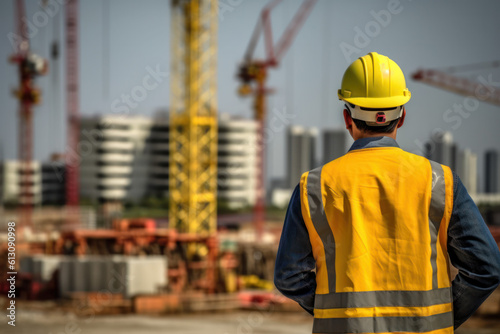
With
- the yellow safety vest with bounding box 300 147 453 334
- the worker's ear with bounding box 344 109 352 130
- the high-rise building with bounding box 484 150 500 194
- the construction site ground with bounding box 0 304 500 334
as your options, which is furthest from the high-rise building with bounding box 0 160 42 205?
the yellow safety vest with bounding box 300 147 453 334

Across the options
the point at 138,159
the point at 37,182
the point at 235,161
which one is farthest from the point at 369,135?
the point at 37,182

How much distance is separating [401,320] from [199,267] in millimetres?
22695

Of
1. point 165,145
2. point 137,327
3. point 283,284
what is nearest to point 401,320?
point 283,284

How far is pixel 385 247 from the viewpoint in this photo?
5.32ft

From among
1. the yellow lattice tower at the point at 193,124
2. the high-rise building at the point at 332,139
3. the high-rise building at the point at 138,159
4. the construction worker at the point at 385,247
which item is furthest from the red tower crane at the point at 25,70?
the construction worker at the point at 385,247

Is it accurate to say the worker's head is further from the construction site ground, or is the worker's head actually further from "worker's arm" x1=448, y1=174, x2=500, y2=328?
the construction site ground

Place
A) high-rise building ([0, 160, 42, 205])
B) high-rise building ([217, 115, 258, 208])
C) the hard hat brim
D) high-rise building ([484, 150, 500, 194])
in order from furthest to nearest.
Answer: high-rise building ([217, 115, 258, 208]) < high-rise building ([0, 160, 42, 205]) < high-rise building ([484, 150, 500, 194]) < the hard hat brim

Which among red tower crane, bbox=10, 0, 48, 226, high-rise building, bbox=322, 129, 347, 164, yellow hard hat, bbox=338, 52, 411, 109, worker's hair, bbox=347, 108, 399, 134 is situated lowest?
high-rise building, bbox=322, 129, 347, 164

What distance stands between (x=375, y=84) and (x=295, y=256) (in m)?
0.50

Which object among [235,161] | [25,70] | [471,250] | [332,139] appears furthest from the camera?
[235,161]

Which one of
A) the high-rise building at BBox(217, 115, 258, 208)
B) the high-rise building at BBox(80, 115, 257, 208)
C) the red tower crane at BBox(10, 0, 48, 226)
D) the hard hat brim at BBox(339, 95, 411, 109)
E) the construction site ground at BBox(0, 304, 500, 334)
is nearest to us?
the hard hat brim at BBox(339, 95, 411, 109)

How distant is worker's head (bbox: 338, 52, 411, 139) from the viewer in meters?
1.74

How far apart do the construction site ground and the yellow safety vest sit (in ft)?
44.9

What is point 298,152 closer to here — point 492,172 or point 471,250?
point 492,172
